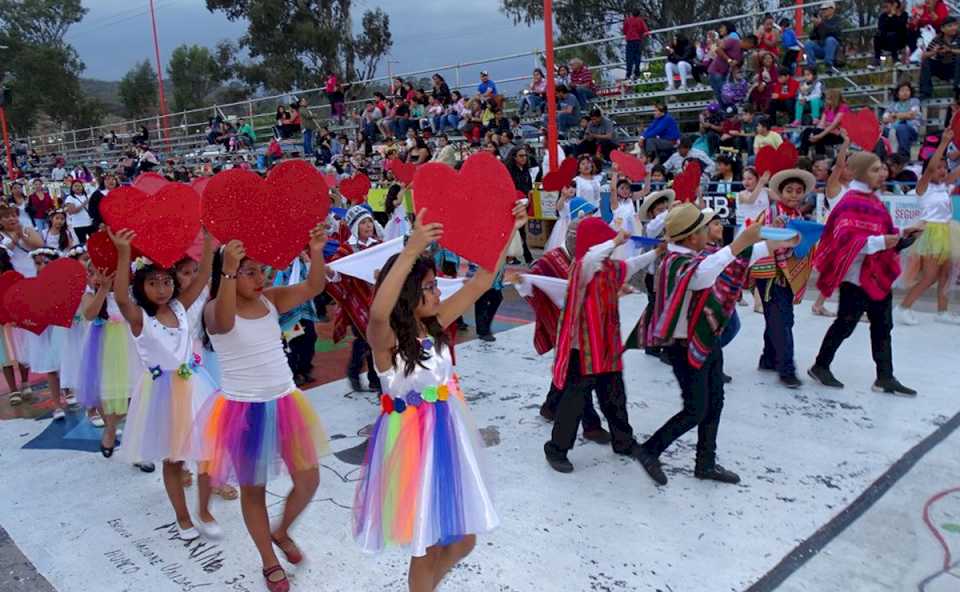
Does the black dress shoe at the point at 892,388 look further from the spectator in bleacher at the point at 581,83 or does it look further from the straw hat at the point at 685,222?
the spectator in bleacher at the point at 581,83

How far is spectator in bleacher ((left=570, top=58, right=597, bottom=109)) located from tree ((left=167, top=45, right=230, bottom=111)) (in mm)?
50108

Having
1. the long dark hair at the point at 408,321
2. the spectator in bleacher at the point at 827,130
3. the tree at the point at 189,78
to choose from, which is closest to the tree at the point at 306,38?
the tree at the point at 189,78

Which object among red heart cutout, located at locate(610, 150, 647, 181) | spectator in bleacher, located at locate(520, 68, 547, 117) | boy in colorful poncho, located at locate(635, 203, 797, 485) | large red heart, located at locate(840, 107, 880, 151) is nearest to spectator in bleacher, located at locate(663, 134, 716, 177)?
red heart cutout, located at locate(610, 150, 647, 181)

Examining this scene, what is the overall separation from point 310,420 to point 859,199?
413 centimetres

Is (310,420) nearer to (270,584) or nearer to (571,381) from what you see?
(270,584)

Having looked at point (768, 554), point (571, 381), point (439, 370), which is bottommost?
point (768, 554)

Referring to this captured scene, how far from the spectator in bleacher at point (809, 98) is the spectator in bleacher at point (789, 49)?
138 centimetres

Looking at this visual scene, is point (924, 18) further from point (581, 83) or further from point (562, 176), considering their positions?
point (562, 176)

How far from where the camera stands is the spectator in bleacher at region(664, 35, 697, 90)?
52.5ft

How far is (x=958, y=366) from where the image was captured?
587 cm

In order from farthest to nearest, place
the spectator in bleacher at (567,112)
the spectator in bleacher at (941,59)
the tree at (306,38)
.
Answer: the tree at (306,38) < the spectator in bleacher at (567,112) < the spectator in bleacher at (941,59)

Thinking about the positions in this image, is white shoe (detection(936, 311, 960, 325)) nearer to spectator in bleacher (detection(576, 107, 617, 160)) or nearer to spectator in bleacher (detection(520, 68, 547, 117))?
spectator in bleacher (detection(576, 107, 617, 160))

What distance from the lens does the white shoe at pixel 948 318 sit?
698cm

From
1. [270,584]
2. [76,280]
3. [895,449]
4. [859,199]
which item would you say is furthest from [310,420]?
[859,199]
